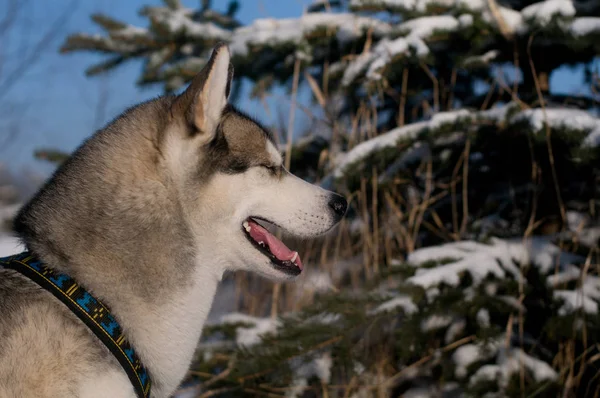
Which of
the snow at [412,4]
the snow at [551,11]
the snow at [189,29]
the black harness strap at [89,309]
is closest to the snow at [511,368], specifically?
the snow at [551,11]

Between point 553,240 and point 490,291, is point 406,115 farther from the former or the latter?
point 490,291

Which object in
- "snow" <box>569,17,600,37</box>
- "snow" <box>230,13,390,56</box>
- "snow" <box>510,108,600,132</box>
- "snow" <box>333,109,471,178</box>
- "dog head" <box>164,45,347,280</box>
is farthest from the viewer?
"snow" <box>230,13,390,56</box>

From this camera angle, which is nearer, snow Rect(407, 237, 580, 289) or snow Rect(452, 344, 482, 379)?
snow Rect(407, 237, 580, 289)

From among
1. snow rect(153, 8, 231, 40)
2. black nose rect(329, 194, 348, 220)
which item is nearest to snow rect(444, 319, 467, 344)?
black nose rect(329, 194, 348, 220)

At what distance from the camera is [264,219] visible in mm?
2334

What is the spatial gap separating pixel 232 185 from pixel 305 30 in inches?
79.0

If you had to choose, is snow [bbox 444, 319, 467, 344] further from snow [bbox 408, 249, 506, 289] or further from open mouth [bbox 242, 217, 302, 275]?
open mouth [bbox 242, 217, 302, 275]

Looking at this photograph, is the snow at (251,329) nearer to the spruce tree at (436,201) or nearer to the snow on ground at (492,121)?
the spruce tree at (436,201)

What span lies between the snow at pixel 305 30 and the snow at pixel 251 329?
154 centimetres

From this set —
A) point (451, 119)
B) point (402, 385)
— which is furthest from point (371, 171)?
point (402, 385)

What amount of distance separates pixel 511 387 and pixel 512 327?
1.38ft

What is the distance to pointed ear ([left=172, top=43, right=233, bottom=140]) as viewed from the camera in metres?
2.00

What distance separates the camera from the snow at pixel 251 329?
3.37m

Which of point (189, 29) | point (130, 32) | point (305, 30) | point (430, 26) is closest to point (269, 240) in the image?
point (430, 26)
